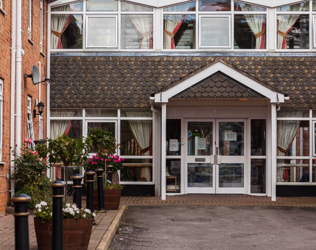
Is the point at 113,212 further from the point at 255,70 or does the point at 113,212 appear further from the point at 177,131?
the point at 255,70

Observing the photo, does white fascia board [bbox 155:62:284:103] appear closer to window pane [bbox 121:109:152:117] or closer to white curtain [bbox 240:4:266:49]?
window pane [bbox 121:109:152:117]

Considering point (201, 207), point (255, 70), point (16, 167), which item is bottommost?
point (201, 207)

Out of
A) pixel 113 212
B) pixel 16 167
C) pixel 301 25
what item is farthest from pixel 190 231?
pixel 301 25

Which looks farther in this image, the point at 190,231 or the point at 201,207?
the point at 201,207

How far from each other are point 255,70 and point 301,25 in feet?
6.47

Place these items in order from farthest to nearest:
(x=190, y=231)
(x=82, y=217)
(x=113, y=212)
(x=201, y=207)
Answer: (x=201, y=207) → (x=113, y=212) → (x=190, y=231) → (x=82, y=217)

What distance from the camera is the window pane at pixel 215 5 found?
60.8 ft

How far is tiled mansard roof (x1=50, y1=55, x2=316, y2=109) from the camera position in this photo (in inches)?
718

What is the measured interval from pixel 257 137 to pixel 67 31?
21.4 ft

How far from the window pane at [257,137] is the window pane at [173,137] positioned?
219 cm

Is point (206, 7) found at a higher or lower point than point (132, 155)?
higher

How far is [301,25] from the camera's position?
18.5m

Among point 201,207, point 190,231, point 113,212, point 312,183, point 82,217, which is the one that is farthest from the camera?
point 312,183

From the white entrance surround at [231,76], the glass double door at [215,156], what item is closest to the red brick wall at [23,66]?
the white entrance surround at [231,76]
